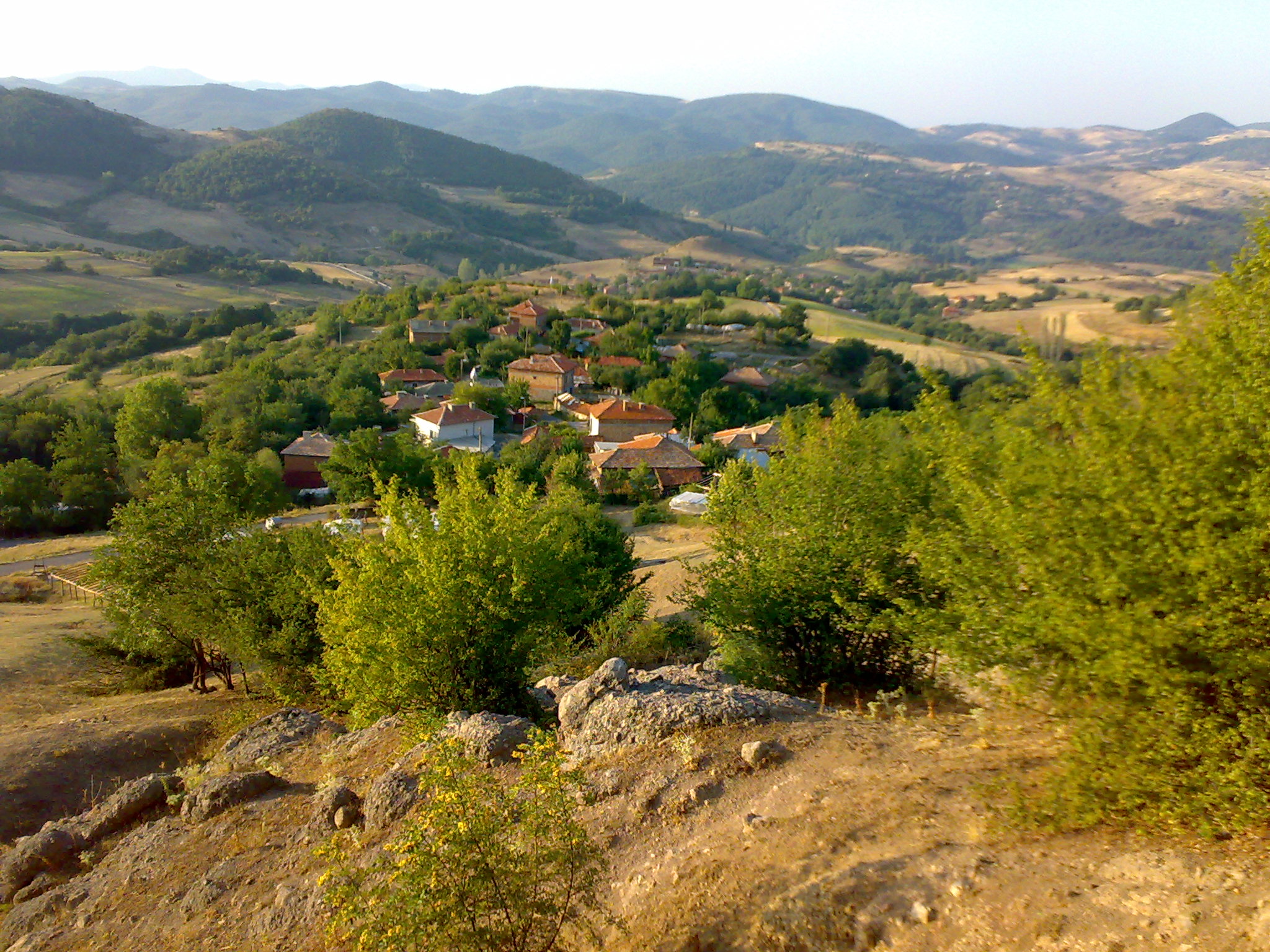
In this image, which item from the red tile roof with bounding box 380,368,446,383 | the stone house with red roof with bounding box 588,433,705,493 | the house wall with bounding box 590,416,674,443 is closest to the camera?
the stone house with red roof with bounding box 588,433,705,493

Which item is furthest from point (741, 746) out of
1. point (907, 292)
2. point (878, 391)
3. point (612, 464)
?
point (907, 292)

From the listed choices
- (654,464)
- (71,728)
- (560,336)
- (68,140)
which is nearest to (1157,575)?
(71,728)

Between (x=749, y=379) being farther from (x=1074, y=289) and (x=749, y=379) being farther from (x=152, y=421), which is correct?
(x=1074, y=289)

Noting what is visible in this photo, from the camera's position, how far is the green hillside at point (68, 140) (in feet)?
483

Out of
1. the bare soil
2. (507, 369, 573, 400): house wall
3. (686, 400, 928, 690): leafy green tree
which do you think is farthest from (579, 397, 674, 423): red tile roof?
(686, 400, 928, 690): leafy green tree

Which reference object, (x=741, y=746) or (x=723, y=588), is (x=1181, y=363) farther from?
(x=723, y=588)

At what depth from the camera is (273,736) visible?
36.2ft

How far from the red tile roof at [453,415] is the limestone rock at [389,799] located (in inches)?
1607

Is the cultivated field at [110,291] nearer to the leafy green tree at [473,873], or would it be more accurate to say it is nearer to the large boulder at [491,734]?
the large boulder at [491,734]

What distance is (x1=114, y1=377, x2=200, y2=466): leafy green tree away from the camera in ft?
143

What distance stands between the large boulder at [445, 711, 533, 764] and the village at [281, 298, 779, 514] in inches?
945

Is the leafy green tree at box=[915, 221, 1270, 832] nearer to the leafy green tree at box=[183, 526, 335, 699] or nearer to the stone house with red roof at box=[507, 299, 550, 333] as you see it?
the leafy green tree at box=[183, 526, 335, 699]

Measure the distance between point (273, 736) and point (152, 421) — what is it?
40384mm

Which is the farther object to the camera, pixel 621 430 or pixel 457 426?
pixel 621 430
